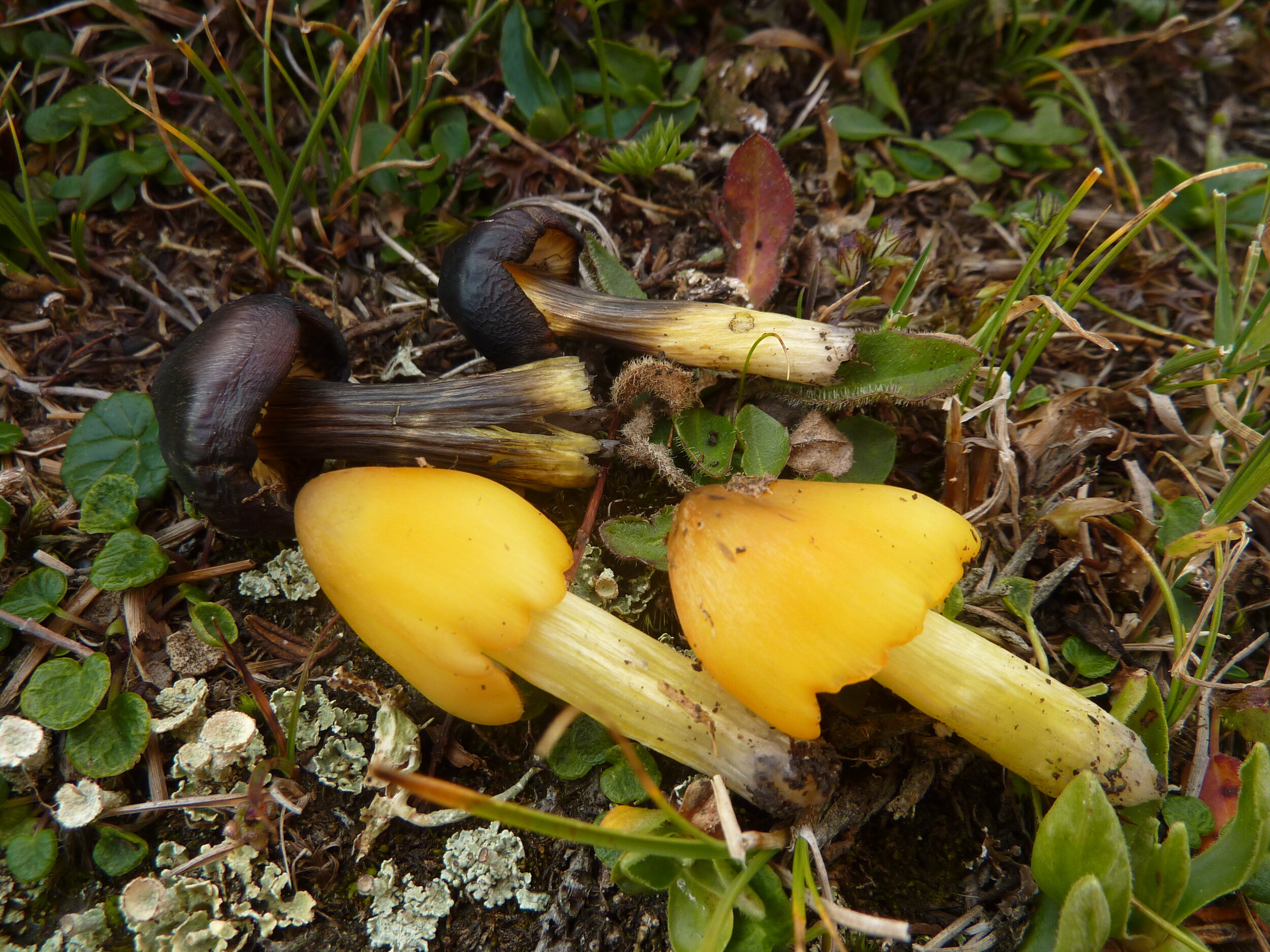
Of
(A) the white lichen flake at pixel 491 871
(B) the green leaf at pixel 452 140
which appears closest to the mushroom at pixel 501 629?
(A) the white lichen flake at pixel 491 871

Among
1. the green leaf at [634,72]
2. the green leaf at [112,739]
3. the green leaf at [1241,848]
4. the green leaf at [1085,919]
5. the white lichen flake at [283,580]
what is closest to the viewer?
the green leaf at [1085,919]

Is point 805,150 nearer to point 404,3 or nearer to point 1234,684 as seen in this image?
point 404,3

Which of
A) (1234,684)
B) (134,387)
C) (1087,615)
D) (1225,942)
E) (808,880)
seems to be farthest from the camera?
(134,387)

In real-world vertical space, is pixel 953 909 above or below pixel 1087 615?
below

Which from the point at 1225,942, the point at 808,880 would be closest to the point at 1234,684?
the point at 1225,942

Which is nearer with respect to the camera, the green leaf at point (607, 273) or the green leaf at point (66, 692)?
the green leaf at point (66, 692)

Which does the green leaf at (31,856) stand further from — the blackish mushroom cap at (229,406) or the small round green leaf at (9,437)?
the small round green leaf at (9,437)

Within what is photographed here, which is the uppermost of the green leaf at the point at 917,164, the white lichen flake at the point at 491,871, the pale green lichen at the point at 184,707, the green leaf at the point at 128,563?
the green leaf at the point at 917,164
